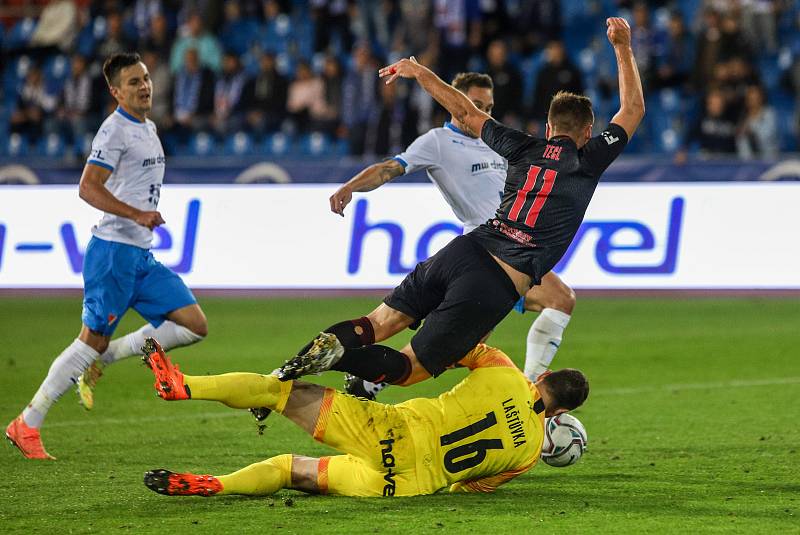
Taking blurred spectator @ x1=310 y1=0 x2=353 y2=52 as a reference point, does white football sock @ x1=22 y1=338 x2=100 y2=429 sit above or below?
below

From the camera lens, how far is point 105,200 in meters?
7.64

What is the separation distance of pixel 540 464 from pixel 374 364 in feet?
5.17

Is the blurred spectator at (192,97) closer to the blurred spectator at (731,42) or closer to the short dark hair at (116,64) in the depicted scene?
the blurred spectator at (731,42)

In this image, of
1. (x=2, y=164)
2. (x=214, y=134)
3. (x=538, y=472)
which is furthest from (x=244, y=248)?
(x=538, y=472)

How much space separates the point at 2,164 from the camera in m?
15.9

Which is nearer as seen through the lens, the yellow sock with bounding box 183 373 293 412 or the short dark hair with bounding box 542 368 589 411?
the yellow sock with bounding box 183 373 293 412

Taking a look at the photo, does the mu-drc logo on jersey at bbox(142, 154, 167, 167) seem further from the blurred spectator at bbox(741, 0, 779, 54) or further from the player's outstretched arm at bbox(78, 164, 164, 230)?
the blurred spectator at bbox(741, 0, 779, 54)

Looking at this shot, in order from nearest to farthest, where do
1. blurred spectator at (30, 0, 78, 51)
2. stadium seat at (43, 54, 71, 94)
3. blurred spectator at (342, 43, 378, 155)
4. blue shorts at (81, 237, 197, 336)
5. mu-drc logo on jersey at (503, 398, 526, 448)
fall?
1. mu-drc logo on jersey at (503, 398, 526, 448)
2. blue shorts at (81, 237, 197, 336)
3. blurred spectator at (342, 43, 378, 155)
4. stadium seat at (43, 54, 71, 94)
5. blurred spectator at (30, 0, 78, 51)

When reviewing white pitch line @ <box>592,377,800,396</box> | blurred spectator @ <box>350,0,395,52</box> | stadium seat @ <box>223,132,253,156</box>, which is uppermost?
blurred spectator @ <box>350,0,395,52</box>

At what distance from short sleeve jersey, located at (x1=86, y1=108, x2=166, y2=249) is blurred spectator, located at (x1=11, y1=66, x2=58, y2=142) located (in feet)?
42.0

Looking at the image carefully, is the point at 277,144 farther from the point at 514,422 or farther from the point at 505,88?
the point at 514,422

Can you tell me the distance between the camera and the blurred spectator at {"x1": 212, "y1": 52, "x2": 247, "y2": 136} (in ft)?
63.1

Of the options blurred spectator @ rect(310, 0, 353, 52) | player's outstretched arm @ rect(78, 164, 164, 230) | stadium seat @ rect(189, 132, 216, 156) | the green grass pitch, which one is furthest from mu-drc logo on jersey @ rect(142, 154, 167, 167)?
blurred spectator @ rect(310, 0, 353, 52)

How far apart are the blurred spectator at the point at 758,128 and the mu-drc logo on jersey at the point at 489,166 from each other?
8742mm
